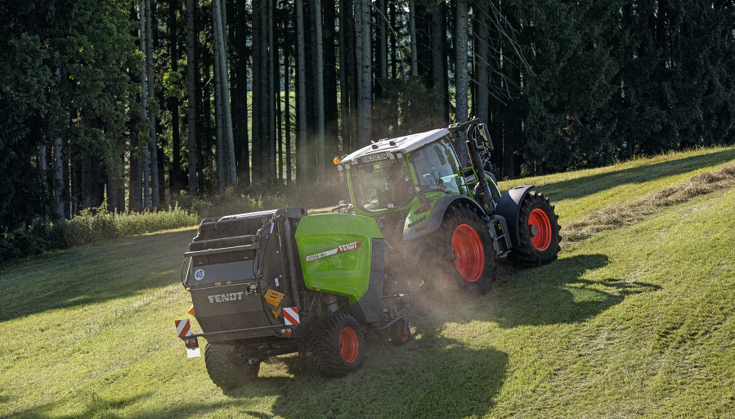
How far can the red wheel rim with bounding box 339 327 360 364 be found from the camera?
6.55 metres

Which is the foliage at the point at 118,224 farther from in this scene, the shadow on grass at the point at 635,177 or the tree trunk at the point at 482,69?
the shadow on grass at the point at 635,177

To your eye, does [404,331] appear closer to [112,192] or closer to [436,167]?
[436,167]

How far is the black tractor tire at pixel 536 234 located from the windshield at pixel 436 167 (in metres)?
1.31

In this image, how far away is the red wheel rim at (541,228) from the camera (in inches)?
394

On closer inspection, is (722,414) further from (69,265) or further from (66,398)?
(69,265)

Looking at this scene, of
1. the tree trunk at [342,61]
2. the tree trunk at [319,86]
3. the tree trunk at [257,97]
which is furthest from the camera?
the tree trunk at [342,61]

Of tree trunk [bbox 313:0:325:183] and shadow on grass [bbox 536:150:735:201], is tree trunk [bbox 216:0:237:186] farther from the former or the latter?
shadow on grass [bbox 536:150:735:201]

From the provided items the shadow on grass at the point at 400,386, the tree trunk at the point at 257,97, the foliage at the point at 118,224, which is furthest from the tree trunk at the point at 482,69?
the shadow on grass at the point at 400,386

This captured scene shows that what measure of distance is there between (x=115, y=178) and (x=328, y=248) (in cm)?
2385

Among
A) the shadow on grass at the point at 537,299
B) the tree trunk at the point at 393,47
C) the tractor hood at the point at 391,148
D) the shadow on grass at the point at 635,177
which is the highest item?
the tree trunk at the point at 393,47

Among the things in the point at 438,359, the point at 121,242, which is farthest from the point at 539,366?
the point at 121,242

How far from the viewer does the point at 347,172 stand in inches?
368

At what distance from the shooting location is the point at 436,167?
8.97m

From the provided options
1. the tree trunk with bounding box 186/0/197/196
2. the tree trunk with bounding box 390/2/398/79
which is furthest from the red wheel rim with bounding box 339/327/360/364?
the tree trunk with bounding box 390/2/398/79
